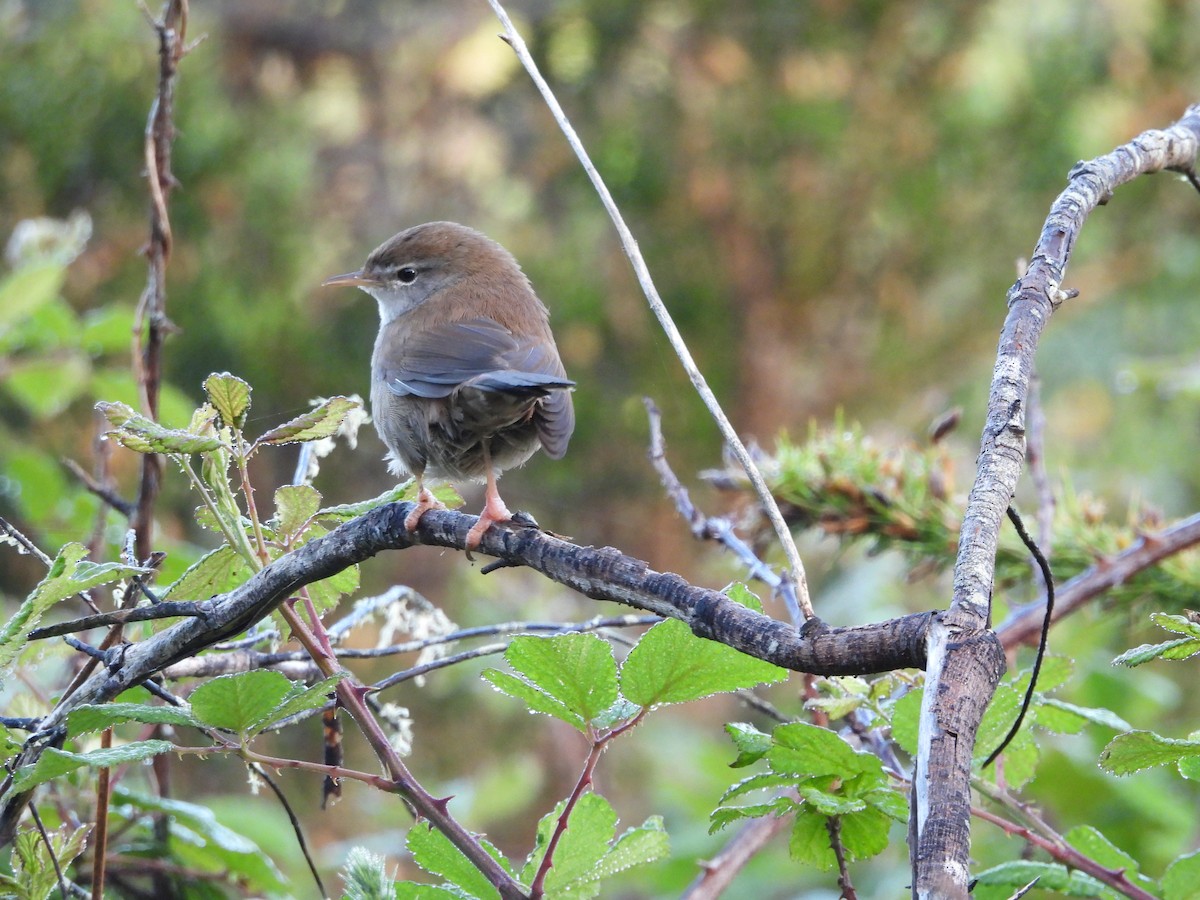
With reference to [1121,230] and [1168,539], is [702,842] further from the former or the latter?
[1121,230]

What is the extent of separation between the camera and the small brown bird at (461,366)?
2.15 m

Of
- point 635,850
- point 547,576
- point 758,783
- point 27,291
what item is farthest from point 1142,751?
point 27,291

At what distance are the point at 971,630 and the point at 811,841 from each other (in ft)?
1.44

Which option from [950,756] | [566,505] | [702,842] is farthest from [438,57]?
[950,756]

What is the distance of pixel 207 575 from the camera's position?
4.20ft

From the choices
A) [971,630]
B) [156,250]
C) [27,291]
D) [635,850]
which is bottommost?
[635,850]

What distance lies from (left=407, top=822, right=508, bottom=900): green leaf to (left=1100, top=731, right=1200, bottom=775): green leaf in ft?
2.01

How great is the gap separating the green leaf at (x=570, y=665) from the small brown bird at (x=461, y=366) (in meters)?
0.49

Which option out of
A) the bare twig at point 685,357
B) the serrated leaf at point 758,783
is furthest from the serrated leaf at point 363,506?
the serrated leaf at point 758,783

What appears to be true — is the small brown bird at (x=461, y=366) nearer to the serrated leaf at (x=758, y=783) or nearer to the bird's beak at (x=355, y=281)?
the bird's beak at (x=355, y=281)

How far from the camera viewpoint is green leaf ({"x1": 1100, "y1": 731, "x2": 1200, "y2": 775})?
112cm

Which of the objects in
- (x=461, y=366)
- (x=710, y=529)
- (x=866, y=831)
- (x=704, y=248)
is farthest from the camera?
(x=704, y=248)

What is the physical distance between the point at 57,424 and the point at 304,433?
14.3 ft

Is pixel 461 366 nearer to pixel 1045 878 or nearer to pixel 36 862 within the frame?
pixel 36 862
